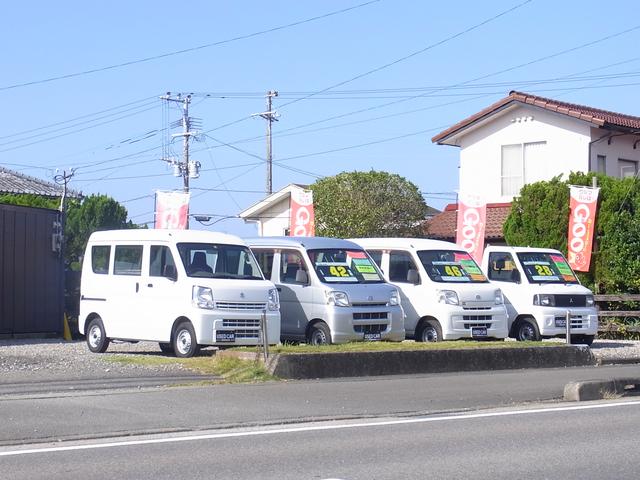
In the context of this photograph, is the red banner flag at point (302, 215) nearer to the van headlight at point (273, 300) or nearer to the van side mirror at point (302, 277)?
the van side mirror at point (302, 277)

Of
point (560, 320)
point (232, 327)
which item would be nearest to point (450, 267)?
point (560, 320)

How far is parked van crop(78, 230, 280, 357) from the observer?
58.7 ft

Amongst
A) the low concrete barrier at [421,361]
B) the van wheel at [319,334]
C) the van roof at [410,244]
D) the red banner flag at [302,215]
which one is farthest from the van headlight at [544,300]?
the red banner flag at [302,215]

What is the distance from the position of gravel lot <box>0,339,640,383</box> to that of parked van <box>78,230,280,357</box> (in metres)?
0.75

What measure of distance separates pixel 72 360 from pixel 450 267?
7.96m

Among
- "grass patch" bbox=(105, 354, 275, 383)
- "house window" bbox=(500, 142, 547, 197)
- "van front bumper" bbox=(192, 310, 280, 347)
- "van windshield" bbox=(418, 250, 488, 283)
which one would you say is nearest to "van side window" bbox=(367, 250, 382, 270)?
"van windshield" bbox=(418, 250, 488, 283)

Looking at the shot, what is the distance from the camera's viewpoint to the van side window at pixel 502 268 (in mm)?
23359

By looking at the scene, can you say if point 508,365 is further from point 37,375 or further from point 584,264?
point 584,264

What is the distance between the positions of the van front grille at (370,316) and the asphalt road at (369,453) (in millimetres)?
7529

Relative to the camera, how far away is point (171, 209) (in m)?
30.2

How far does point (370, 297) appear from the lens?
19.6 m

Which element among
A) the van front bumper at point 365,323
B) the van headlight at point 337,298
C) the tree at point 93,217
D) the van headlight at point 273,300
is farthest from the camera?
the tree at point 93,217

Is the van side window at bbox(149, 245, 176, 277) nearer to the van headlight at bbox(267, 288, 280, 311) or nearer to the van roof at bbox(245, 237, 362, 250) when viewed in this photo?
the van headlight at bbox(267, 288, 280, 311)

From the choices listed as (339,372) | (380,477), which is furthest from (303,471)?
(339,372)
